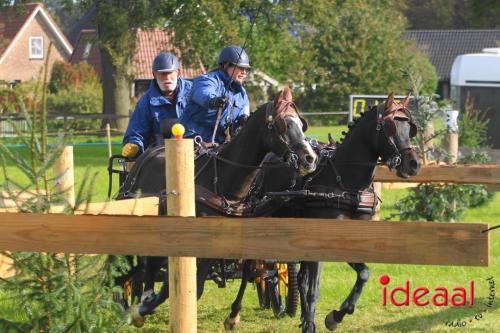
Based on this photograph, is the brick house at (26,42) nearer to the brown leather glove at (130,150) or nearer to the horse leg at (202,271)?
the brown leather glove at (130,150)

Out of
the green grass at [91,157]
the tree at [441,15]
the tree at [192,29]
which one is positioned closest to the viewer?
the green grass at [91,157]

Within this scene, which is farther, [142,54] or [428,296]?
[142,54]

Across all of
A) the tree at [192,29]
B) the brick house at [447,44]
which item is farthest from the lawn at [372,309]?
the brick house at [447,44]

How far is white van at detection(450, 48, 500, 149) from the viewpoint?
22.8 m

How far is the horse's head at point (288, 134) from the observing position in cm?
741

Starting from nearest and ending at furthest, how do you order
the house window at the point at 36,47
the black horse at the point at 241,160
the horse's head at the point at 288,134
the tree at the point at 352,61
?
the horse's head at the point at 288,134 < the black horse at the point at 241,160 < the tree at the point at 352,61 < the house window at the point at 36,47

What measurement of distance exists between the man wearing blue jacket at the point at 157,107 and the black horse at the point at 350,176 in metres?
1.56

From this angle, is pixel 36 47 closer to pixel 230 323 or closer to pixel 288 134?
pixel 230 323

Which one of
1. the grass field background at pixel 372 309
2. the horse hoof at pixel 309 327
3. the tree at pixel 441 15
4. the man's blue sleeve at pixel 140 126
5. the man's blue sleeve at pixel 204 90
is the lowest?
the grass field background at pixel 372 309

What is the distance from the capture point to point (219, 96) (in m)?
8.94

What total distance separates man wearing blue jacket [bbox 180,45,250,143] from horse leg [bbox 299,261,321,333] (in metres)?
1.64

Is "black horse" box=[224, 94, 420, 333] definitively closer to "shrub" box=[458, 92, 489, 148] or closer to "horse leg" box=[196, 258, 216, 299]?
"horse leg" box=[196, 258, 216, 299]

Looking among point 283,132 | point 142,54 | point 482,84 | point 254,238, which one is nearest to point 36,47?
point 142,54

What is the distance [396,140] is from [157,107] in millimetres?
2420
